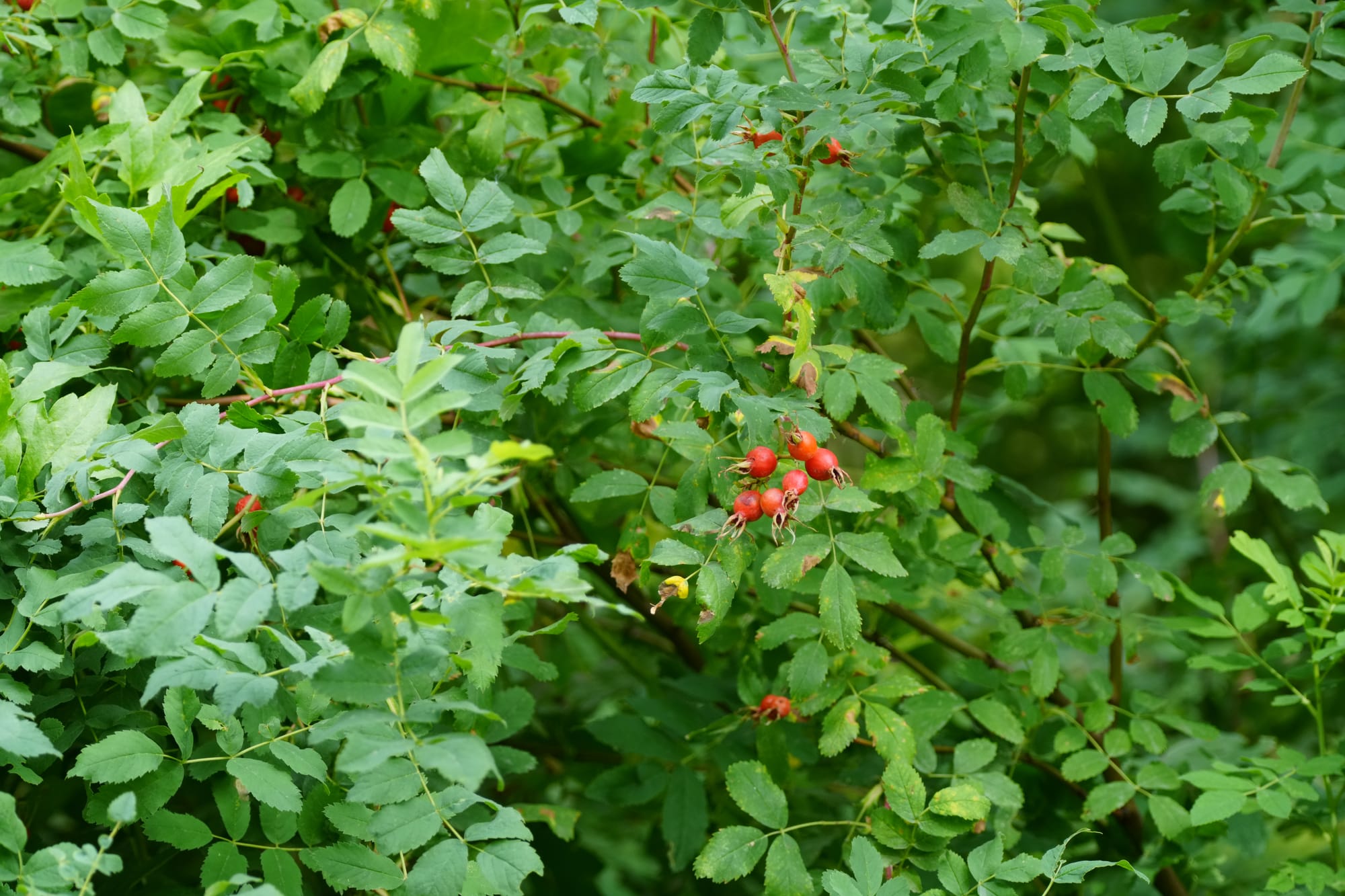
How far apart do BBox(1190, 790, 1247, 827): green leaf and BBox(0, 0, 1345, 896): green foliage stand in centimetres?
3

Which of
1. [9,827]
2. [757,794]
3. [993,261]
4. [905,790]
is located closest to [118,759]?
[9,827]

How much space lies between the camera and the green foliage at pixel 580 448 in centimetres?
80

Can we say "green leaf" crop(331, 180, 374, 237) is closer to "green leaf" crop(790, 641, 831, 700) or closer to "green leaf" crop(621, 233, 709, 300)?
"green leaf" crop(621, 233, 709, 300)

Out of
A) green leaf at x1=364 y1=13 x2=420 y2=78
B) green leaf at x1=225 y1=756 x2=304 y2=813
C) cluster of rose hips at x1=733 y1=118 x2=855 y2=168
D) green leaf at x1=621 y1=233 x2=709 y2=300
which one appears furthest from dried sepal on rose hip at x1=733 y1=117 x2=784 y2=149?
green leaf at x1=225 y1=756 x2=304 y2=813

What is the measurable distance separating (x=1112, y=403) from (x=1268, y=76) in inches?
14.9

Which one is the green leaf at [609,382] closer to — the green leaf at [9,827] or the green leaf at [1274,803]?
the green leaf at [9,827]

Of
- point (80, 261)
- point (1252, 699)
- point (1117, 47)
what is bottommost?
point (1252, 699)

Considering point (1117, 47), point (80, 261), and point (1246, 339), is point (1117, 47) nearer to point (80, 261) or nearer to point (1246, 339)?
point (80, 261)

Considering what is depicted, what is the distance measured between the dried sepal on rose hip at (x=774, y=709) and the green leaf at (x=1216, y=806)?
414 millimetres

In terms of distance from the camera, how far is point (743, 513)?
96 cm

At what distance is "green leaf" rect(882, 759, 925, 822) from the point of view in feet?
3.46

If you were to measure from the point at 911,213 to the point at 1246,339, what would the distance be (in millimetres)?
1305

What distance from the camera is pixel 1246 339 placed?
247 cm

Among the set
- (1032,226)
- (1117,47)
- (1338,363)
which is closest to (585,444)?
(1032,226)
